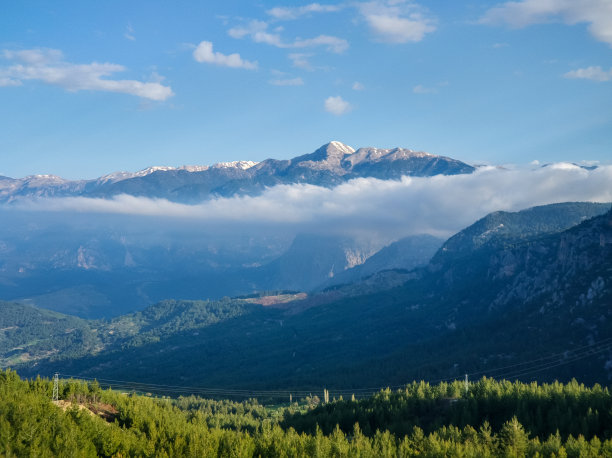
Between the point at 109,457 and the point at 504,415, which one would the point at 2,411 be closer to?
the point at 109,457

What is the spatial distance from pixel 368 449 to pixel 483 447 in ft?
83.8

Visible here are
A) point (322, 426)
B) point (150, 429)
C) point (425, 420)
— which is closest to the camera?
point (150, 429)

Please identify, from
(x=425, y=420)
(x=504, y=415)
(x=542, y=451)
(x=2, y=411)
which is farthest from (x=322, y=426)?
(x=2, y=411)

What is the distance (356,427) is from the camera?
166 meters

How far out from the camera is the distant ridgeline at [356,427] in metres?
118

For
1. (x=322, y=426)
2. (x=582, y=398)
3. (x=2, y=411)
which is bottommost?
(x=322, y=426)

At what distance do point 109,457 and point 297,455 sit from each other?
39.6 m

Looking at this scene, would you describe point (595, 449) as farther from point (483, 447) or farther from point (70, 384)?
point (70, 384)

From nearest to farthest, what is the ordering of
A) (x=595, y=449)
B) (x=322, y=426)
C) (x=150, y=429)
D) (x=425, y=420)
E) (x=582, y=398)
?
(x=595, y=449) < (x=150, y=429) < (x=582, y=398) < (x=425, y=420) < (x=322, y=426)

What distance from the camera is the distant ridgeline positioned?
11758cm

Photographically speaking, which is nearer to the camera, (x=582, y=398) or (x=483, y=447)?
(x=483, y=447)

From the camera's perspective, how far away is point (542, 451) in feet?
392

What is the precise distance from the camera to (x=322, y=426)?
19500 centimetres

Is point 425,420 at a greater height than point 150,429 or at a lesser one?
lesser
